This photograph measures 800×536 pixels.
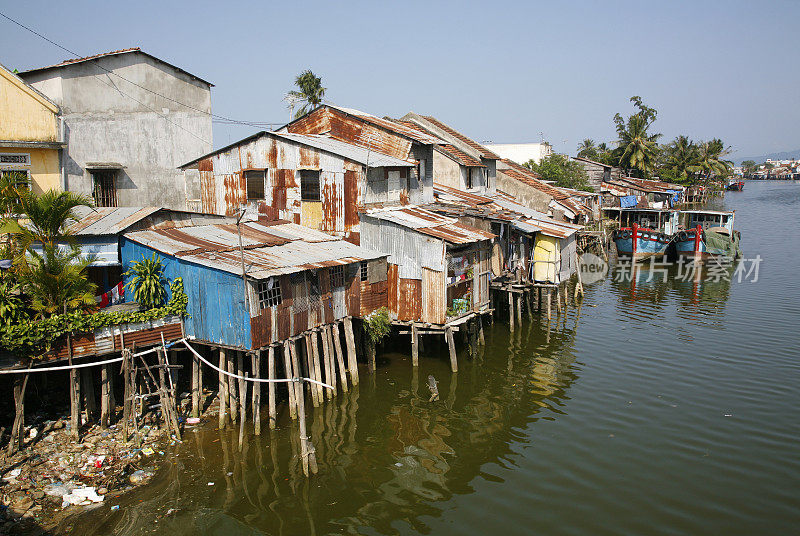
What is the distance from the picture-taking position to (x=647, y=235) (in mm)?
41125

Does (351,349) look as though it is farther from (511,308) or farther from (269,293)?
(511,308)

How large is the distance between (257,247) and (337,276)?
101 inches

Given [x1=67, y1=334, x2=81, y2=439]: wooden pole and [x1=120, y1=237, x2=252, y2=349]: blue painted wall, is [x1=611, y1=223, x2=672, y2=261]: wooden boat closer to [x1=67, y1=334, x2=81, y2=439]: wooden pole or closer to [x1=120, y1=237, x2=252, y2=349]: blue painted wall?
[x1=120, y1=237, x2=252, y2=349]: blue painted wall

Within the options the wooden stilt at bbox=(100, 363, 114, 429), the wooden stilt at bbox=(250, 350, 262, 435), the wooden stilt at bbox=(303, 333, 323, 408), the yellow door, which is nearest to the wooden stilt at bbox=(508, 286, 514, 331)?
the yellow door

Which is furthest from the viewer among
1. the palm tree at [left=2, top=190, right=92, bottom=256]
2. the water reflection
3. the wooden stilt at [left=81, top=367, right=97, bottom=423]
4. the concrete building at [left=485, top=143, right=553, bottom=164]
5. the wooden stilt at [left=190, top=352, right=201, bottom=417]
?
the concrete building at [left=485, top=143, right=553, bottom=164]

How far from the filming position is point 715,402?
56.5ft

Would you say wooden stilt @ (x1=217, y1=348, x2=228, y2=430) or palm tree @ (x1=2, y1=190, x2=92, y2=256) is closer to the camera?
palm tree @ (x1=2, y1=190, x2=92, y2=256)

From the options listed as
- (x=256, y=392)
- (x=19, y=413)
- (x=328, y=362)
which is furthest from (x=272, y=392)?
(x=19, y=413)

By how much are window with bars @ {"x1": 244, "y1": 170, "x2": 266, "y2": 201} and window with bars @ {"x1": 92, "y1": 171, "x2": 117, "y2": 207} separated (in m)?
5.72

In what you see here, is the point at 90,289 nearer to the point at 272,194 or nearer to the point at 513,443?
the point at 272,194

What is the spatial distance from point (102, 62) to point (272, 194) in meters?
8.25

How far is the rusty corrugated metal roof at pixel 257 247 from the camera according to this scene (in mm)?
14695

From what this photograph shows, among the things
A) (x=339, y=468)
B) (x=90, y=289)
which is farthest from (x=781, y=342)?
(x=90, y=289)

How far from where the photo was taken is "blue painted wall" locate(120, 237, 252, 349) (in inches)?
565
